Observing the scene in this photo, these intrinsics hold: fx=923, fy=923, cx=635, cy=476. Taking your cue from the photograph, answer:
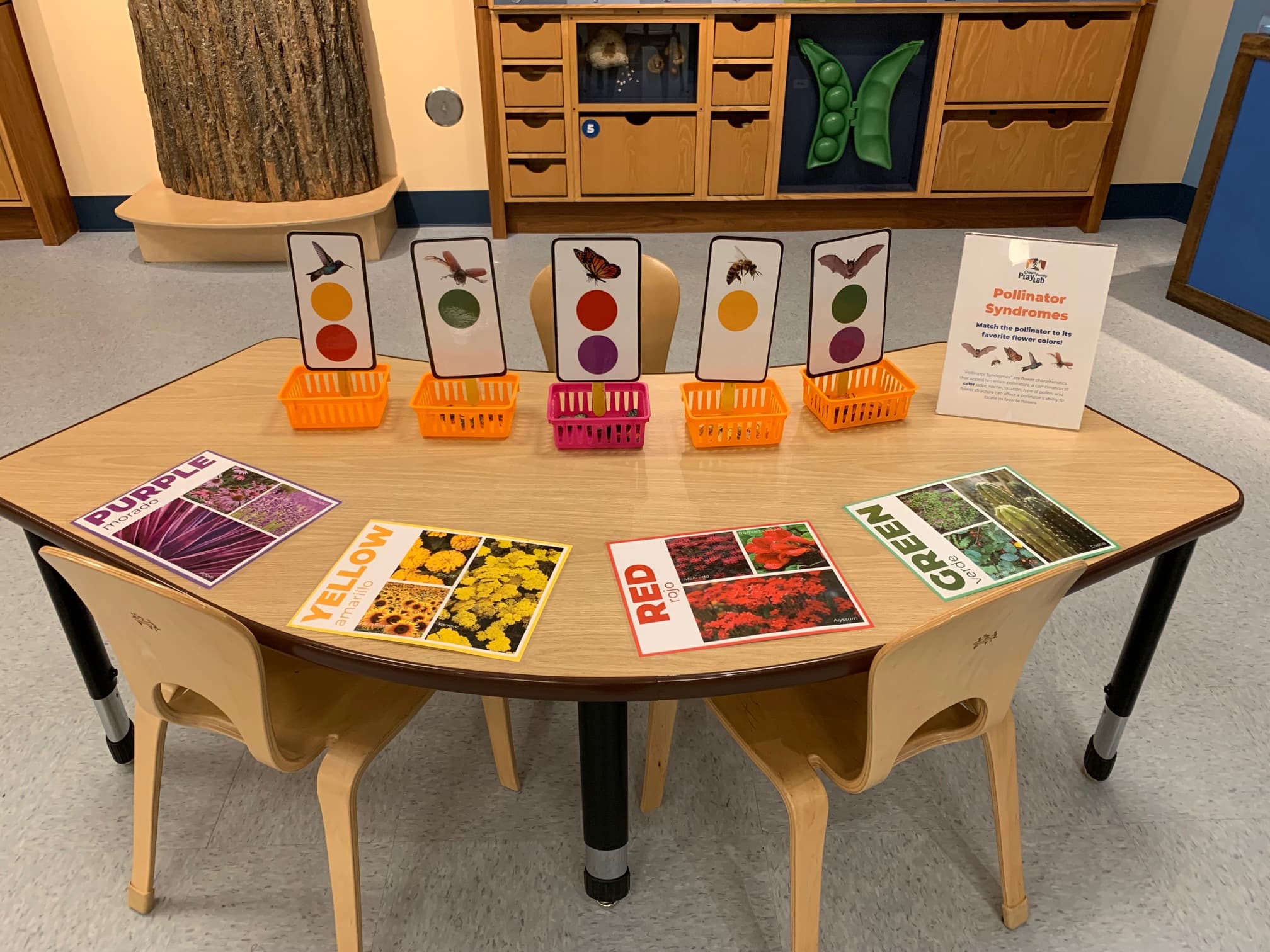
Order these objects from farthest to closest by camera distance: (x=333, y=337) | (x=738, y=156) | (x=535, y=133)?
1. (x=738, y=156)
2. (x=535, y=133)
3. (x=333, y=337)

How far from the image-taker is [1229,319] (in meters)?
3.71

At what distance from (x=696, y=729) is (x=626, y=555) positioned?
801mm

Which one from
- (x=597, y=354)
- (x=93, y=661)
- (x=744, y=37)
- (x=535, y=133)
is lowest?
(x=93, y=661)

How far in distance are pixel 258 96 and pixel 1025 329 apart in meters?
3.63

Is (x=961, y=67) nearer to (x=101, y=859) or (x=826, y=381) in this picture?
(x=826, y=381)

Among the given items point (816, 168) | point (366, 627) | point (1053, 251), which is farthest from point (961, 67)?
point (366, 627)

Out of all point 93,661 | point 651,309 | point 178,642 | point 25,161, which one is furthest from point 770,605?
point 25,161

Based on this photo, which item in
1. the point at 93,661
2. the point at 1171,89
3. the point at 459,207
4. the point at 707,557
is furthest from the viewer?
the point at 459,207

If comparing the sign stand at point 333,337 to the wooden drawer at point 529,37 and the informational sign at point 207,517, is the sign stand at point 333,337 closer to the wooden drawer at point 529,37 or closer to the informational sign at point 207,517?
the informational sign at point 207,517

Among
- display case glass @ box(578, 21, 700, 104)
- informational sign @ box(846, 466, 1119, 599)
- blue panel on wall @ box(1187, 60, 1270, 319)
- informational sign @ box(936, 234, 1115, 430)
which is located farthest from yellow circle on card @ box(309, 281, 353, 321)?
blue panel on wall @ box(1187, 60, 1270, 319)

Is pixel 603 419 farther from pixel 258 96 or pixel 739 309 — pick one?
pixel 258 96

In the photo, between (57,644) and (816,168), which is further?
(816,168)

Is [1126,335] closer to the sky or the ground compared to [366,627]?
closer to the ground

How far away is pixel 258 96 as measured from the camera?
13.2 ft
